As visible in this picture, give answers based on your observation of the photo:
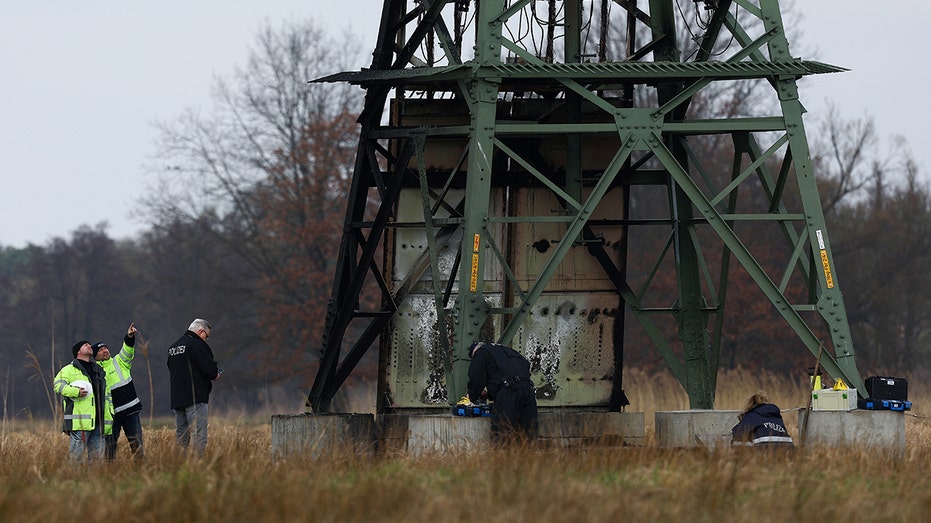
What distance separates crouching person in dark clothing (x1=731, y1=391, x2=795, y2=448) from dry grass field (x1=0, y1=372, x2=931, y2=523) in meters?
0.52

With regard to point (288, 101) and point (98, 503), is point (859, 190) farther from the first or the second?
point (98, 503)

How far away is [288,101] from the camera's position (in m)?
50.4

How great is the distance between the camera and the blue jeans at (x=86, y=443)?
668 inches

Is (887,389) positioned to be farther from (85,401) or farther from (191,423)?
(85,401)

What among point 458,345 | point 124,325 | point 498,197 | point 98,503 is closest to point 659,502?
point 98,503

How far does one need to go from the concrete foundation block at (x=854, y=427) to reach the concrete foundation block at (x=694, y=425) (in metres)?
1.43

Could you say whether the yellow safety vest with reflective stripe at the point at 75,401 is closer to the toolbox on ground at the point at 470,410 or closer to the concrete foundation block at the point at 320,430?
the concrete foundation block at the point at 320,430

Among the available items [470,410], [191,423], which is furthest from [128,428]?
[470,410]

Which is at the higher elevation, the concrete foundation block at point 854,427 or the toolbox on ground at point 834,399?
the toolbox on ground at point 834,399

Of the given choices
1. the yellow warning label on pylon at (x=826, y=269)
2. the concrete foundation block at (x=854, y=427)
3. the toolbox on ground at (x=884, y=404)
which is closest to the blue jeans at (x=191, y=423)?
the concrete foundation block at (x=854, y=427)

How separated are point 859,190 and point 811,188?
38.1m

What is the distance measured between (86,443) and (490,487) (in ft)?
25.5

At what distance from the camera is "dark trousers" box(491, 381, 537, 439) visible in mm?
16484

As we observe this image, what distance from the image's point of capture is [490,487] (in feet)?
37.3
